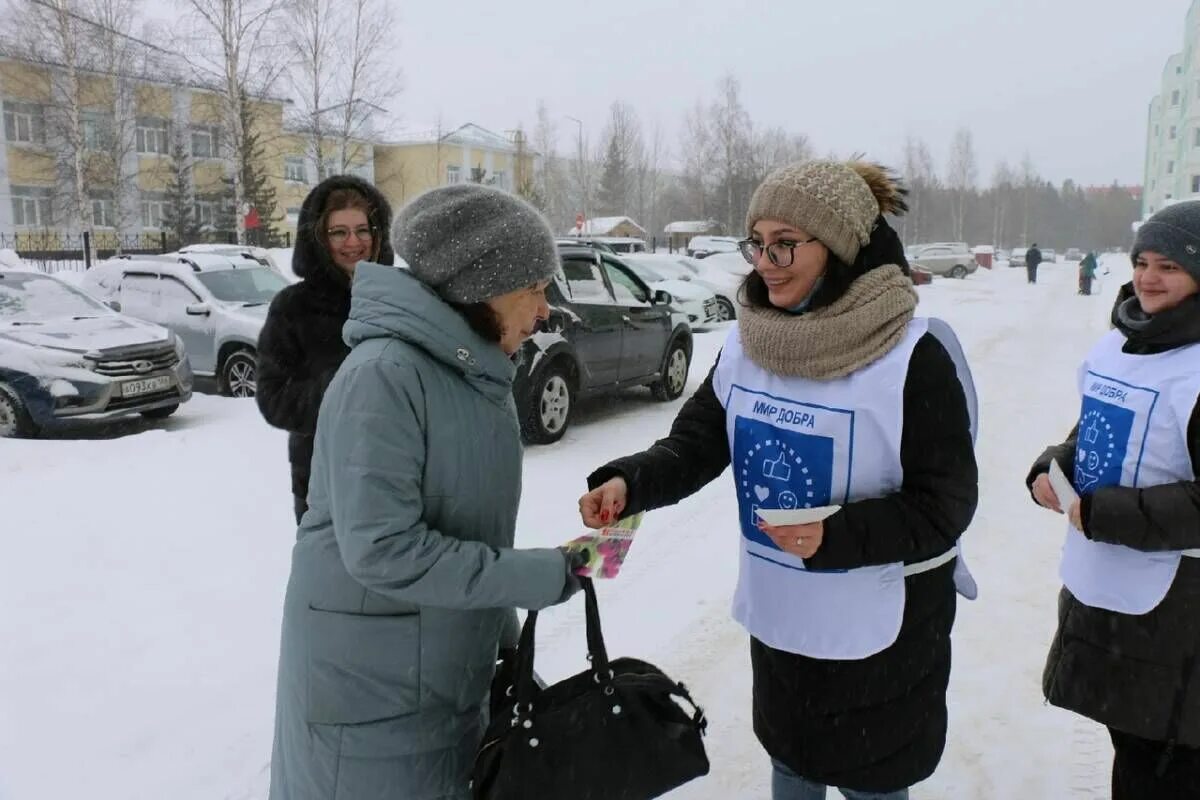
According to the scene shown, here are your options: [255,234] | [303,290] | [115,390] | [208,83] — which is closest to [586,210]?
[255,234]

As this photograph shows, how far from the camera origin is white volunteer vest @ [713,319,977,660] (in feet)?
6.20

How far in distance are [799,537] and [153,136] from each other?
45.1 meters

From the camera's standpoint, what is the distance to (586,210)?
2419 inches

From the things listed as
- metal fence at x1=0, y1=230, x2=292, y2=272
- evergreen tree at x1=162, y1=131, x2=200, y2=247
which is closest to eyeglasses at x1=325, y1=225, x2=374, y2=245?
metal fence at x1=0, y1=230, x2=292, y2=272

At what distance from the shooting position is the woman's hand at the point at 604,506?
2.15 m

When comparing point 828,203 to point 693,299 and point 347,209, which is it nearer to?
point 347,209

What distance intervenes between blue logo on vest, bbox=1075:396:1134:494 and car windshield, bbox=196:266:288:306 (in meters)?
10.8

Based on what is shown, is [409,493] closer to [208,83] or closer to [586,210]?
[208,83]

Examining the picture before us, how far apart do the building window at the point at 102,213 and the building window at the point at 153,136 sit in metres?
3.72

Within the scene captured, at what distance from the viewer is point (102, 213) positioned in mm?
37281

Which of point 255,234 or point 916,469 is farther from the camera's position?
point 255,234

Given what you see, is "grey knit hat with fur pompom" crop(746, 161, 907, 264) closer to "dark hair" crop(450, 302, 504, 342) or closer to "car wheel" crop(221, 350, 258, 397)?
"dark hair" crop(450, 302, 504, 342)

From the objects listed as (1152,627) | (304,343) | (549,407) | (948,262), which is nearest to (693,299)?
(549,407)

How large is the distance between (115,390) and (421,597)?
8.27 m
